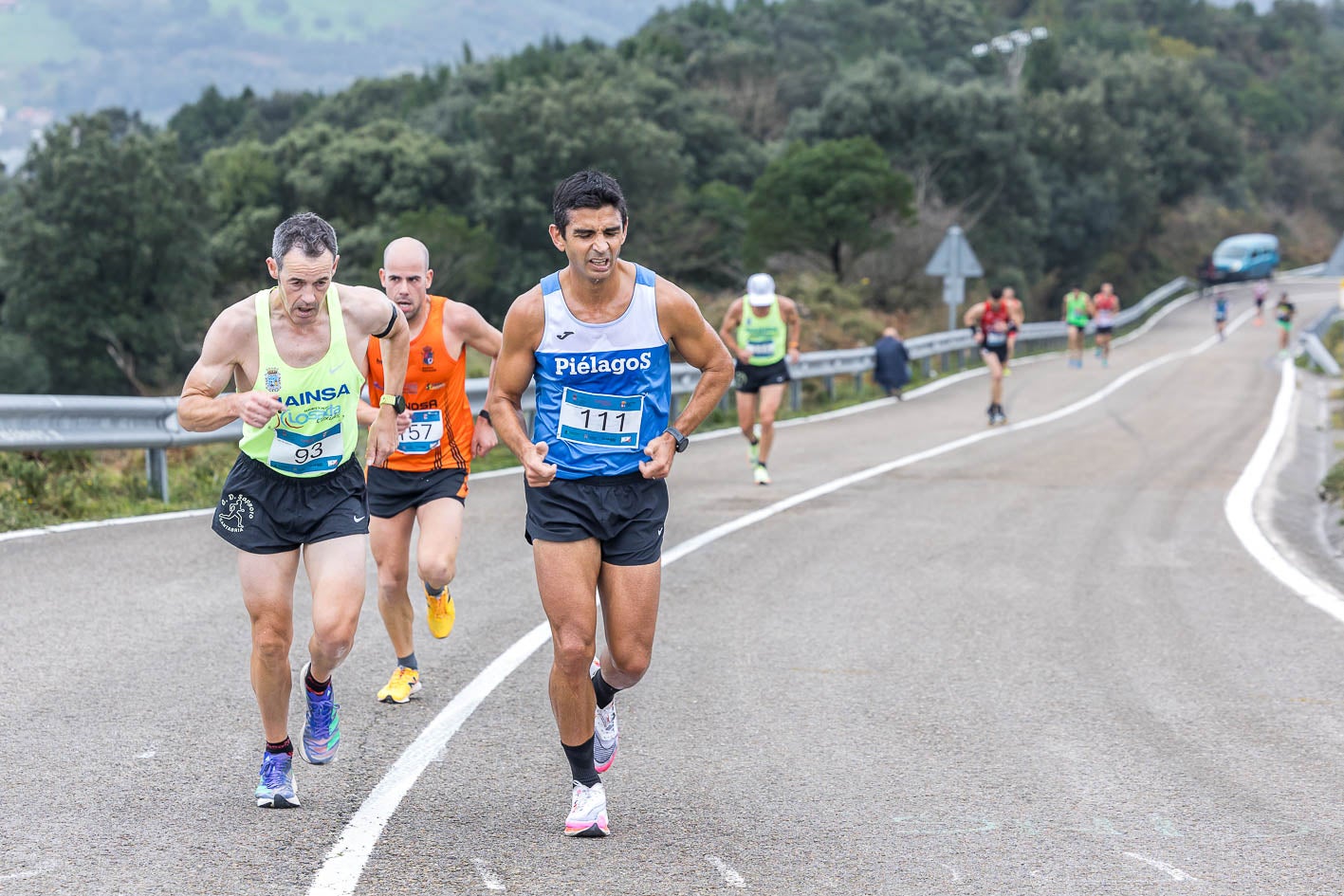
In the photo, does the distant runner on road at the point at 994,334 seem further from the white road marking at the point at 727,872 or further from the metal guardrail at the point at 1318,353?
the white road marking at the point at 727,872

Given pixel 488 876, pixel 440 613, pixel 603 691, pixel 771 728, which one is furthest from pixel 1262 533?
pixel 488 876

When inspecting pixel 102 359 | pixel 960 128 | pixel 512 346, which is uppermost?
pixel 960 128

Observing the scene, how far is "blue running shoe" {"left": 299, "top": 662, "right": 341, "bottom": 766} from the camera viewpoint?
5.40 meters

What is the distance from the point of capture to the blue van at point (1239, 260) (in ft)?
264

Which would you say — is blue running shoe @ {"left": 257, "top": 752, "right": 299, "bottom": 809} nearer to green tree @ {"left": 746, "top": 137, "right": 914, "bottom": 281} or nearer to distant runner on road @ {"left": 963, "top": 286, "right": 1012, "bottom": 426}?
distant runner on road @ {"left": 963, "top": 286, "right": 1012, "bottom": 426}

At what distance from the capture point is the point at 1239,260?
80.5 m

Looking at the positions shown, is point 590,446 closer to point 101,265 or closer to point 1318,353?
point 1318,353

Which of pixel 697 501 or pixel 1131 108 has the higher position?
pixel 1131 108

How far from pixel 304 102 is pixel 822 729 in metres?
144

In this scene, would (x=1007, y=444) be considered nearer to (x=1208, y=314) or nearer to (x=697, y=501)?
(x=697, y=501)

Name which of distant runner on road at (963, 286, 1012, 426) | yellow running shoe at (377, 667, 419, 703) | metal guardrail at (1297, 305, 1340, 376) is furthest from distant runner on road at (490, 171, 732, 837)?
metal guardrail at (1297, 305, 1340, 376)

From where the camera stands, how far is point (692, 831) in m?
4.96

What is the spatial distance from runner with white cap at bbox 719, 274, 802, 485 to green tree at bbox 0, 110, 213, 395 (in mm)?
51180

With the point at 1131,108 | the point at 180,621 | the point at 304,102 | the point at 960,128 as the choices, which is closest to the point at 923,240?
the point at 960,128
